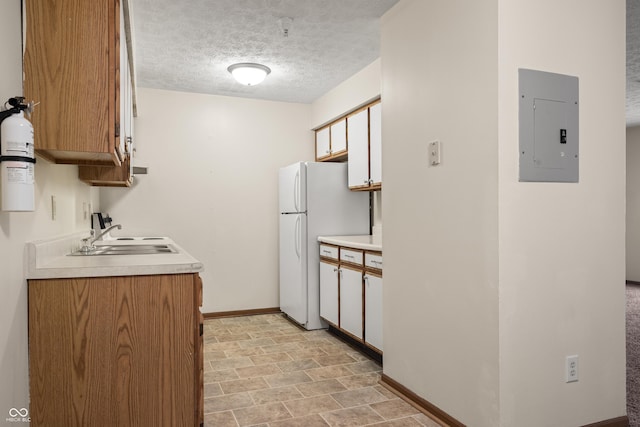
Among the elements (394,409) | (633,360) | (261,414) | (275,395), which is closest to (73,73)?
(261,414)

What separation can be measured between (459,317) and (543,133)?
0.98 m

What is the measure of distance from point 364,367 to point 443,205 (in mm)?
1573

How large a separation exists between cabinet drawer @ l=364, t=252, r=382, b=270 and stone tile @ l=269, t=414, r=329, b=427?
1.18m

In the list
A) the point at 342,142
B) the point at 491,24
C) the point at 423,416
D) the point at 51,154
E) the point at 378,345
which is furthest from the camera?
the point at 342,142

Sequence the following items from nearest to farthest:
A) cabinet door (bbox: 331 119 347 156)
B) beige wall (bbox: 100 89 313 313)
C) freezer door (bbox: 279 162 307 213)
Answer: freezer door (bbox: 279 162 307 213), cabinet door (bbox: 331 119 347 156), beige wall (bbox: 100 89 313 313)

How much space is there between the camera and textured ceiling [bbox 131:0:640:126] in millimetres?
2852

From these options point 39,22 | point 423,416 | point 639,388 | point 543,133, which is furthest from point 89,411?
point 639,388

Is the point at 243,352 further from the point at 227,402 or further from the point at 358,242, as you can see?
the point at 358,242

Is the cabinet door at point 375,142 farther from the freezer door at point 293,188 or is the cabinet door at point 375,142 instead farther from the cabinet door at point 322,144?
the cabinet door at point 322,144

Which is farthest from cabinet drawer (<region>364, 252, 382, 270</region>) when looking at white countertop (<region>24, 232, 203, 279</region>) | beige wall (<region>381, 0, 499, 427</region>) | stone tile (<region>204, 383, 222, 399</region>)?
white countertop (<region>24, 232, 203, 279</region>)

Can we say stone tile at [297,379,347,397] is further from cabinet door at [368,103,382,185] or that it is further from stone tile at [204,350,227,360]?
cabinet door at [368,103,382,185]

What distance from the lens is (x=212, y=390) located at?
9.39 feet

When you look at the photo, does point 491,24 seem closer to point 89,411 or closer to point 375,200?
point 89,411

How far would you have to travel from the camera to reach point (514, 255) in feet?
6.57
